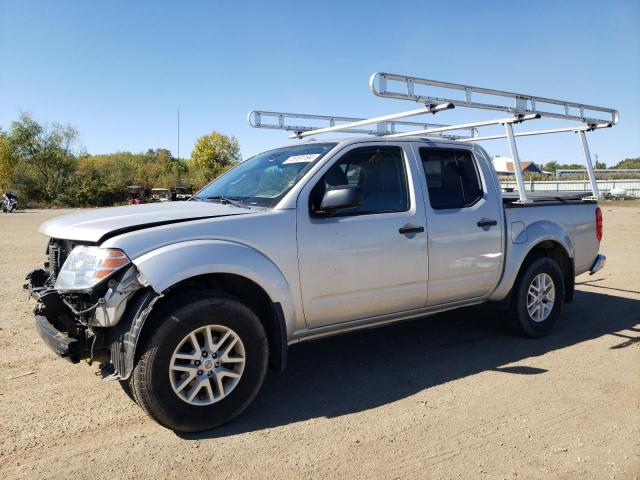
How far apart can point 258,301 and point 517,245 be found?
2717 mm

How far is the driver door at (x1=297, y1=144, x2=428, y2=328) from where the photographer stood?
11.7ft

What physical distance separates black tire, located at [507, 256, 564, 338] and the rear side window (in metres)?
1.00

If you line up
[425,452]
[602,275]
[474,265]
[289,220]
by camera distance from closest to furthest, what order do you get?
[425,452], [289,220], [474,265], [602,275]

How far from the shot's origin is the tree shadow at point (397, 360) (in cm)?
350

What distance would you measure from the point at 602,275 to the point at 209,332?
773 centimetres

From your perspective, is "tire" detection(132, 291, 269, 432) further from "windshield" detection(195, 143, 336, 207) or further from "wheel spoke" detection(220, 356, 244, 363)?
"windshield" detection(195, 143, 336, 207)

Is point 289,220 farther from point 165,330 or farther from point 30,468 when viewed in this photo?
point 30,468

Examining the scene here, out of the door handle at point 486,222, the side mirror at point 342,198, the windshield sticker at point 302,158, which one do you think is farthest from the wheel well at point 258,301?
the door handle at point 486,222

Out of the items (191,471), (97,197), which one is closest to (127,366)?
(191,471)

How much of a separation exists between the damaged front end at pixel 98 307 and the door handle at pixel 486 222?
9.64ft

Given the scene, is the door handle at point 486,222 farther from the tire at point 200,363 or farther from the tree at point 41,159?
the tree at point 41,159

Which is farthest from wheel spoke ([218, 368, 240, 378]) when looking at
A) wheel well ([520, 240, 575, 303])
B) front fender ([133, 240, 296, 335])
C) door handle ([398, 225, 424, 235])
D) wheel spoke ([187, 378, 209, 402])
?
wheel well ([520, 240, 575, 303])

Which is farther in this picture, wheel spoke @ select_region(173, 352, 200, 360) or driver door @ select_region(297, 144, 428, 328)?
driver door @ select_region(297, 144, 428, 328)

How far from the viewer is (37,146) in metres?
44.8
